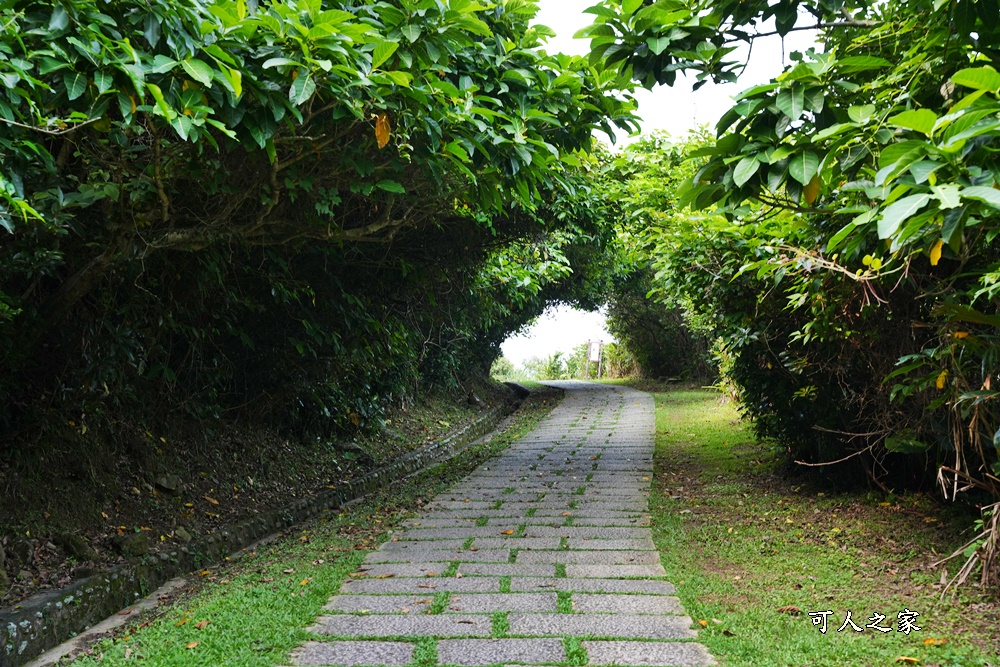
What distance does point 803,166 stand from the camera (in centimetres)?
239

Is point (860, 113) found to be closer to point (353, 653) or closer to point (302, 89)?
point (302, 89)

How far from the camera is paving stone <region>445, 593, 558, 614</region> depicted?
332cm

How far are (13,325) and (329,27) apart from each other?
7.88 feet

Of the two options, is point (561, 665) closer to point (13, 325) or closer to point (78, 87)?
point (78, 87)

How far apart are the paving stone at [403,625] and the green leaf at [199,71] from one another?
220cm

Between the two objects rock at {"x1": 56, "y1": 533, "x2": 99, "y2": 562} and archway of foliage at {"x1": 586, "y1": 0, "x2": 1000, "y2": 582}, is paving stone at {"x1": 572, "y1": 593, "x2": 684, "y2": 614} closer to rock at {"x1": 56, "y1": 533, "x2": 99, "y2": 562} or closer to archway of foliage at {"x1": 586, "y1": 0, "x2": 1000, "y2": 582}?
archway of foliage at {"x1": 586, "y1": 0, "x2": 1000, "y2": 582}

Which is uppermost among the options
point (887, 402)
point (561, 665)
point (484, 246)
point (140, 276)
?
point (484, 246)

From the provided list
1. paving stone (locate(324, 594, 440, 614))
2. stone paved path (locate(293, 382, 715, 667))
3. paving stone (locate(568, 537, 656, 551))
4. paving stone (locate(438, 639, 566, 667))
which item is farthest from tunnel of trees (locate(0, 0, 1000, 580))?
paving stone (locate(324, 594, 440, 614))

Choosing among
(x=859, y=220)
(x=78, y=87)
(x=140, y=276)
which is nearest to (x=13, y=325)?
(x=140, y=276)

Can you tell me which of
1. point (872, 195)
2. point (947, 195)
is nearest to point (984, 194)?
point (947, 195)

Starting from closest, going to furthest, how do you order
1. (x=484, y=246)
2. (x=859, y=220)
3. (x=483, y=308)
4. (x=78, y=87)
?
(x=859, y=220), (x=78, y=87), (x=484, y=246), (x=483, y=308)

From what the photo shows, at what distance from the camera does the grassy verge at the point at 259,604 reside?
294 centimetres

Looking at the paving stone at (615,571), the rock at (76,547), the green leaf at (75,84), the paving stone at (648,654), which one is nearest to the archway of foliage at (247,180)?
the green leaf at (75,84)

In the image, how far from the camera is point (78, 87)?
101 inches
